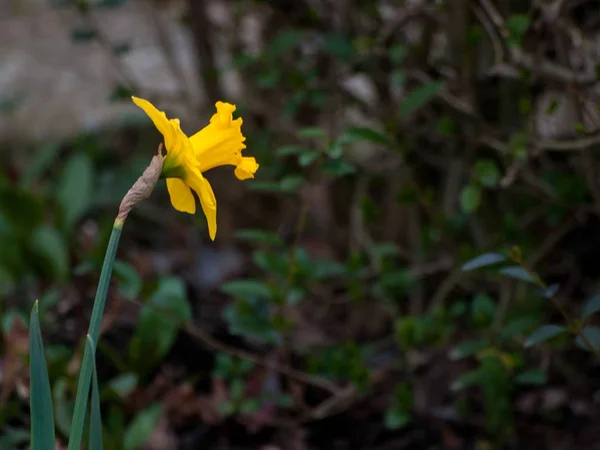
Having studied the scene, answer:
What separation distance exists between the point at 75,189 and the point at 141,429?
113cm

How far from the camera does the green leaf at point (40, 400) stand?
84cm

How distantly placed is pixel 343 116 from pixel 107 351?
2.56 ft

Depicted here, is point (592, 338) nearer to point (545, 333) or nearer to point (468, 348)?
point (545, 333)

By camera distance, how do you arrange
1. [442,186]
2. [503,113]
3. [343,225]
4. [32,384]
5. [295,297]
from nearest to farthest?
[32,384] → [295,297] → [503,113] → [442,186] → [343,225]

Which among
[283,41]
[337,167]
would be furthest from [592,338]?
[283,41]

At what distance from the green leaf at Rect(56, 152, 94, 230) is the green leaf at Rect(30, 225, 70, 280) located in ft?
0.48

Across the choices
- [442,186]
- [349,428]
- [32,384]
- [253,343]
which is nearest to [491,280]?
[442,186]

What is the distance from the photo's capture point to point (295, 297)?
1.55 meters

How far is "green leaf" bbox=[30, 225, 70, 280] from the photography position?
2.10 metres

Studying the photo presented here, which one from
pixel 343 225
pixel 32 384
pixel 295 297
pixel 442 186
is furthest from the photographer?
pixel 343 225

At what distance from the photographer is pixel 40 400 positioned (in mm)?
865

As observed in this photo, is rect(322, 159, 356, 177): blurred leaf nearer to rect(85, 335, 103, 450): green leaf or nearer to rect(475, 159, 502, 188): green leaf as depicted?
rect(475, 159, 502, 188): green leaf

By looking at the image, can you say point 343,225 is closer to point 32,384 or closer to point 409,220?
point 409,220

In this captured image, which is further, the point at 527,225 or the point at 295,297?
the point at 527,225
